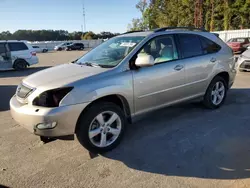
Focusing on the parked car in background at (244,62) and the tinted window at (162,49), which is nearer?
the tinted window at (162,49)

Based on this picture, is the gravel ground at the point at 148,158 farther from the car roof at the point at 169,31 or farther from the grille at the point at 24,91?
the car roof at the point at 169,31

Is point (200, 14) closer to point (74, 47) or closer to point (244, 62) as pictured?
point (74, 47)

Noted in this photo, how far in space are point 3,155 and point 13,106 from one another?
761 millimetres

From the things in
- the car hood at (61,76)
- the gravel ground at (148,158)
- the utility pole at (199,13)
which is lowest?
the gravel ground at (148,158)

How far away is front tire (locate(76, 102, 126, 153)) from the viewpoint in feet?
11.0

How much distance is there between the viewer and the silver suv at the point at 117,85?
10.5ft

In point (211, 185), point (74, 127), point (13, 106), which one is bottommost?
point (211, 185)

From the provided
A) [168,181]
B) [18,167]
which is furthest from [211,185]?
[18,167]

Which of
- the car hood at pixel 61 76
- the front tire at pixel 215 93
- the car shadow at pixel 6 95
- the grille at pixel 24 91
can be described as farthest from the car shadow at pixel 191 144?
the car shadow at pixel 6 95

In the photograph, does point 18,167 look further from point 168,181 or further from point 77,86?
point 168,181

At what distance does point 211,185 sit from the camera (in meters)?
2.79

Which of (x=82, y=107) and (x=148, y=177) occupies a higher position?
(x=82, y=107)

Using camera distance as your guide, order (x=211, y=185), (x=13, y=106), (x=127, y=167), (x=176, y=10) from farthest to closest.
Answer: (x=176, y=10) < (x=13, y=106) < (x=127, y=167) < (x=211, y=185)

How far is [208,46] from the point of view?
507 cm
